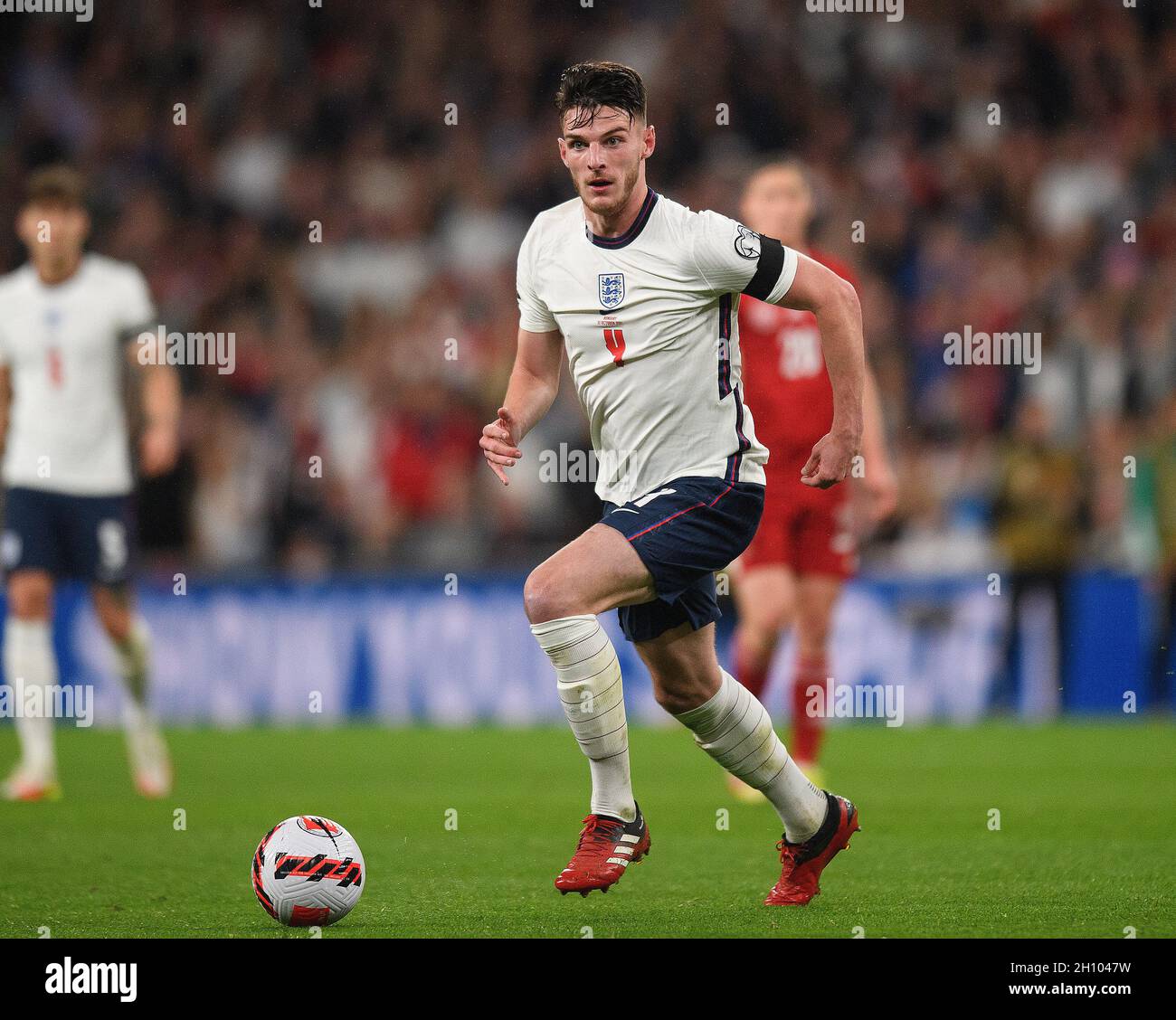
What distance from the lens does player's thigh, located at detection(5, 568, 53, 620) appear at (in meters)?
8.58

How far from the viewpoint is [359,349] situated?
51.1 ft

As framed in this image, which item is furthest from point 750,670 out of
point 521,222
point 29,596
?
point 521,222

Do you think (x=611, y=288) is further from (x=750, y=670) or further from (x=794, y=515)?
(x=750, y=670)

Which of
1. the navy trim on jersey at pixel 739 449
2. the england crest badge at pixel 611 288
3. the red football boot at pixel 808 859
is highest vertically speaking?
the england crest badge at pixel 611 288

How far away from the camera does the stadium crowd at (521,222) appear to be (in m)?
14.1

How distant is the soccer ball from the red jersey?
3.73 meters

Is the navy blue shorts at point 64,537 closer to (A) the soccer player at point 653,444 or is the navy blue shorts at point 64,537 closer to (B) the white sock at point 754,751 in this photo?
(A) the soccer player at point 653,444

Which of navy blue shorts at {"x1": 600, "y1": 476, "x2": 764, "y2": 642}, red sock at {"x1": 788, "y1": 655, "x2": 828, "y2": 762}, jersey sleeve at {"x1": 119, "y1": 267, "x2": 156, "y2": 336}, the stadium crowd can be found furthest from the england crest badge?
the stadium crowd

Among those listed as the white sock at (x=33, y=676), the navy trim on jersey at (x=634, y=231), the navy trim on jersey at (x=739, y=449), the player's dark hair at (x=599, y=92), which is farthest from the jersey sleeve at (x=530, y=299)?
the white sock at (x=33, y=676)

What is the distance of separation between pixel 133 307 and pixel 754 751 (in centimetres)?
480

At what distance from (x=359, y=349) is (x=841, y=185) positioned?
442cm

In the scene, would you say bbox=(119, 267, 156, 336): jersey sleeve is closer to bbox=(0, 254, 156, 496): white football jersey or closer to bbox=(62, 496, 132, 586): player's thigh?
bbox=(0, 254, 156, 496): white football jersey

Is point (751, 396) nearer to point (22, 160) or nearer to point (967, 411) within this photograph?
point (967, 411)

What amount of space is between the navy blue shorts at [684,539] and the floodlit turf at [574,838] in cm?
83
